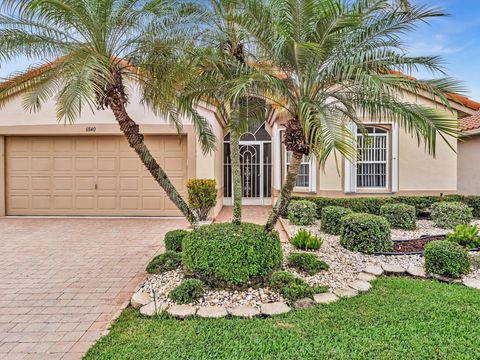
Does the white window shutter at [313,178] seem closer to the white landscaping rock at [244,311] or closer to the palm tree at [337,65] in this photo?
the palm tree at [337,65]

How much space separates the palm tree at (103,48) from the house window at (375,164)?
7.58 meters

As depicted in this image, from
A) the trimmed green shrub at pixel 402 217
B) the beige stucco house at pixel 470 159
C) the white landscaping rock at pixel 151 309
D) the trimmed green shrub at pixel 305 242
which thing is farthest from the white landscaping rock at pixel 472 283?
the beige stucco house at pixel 470 159

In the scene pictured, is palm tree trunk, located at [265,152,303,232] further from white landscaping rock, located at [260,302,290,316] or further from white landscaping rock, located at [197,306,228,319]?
white landscaping rock, located at [197,306,228,319]

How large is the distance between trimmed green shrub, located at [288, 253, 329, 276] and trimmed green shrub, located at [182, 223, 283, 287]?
0.68m

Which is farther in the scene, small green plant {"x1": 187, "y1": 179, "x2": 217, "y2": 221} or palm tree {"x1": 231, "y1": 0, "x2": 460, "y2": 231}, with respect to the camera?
small green plant {"x1": 187, "y1": 179, "x2": 217, "y2": 221}

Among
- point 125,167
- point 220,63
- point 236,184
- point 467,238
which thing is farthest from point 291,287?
point 125,167

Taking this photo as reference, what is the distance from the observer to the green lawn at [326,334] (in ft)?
10.2

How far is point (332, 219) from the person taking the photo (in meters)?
8.21

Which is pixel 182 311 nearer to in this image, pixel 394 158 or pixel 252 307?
pixel 252 307

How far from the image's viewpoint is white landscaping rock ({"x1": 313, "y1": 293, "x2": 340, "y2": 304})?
14.1 ft

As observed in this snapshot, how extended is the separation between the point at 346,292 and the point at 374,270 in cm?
122

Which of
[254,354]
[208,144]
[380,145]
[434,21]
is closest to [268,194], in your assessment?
[380,145]

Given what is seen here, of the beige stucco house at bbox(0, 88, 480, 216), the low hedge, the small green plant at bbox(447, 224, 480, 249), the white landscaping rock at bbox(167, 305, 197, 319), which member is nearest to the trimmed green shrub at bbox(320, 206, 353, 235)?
the low hedge

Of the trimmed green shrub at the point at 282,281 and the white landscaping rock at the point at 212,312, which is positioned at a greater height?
the trimmed green shrub at the point at 282,281
